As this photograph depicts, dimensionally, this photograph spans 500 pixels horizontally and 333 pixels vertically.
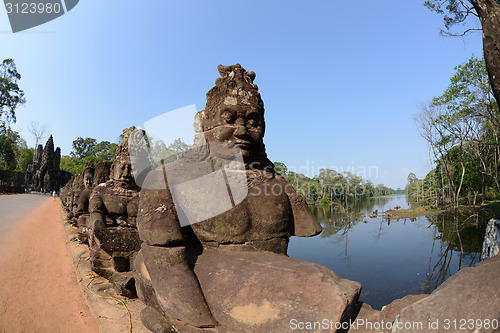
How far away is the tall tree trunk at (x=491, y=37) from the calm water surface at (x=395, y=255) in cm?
827

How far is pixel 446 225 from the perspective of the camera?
71.7ft

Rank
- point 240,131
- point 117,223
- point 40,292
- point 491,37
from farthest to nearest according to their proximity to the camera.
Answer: point 117,223 < point 40,292 < point 240,131 < point 491,37

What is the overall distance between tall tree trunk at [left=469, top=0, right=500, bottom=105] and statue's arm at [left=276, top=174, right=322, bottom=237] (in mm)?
1541

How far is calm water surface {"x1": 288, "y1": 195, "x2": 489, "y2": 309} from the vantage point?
10.2m

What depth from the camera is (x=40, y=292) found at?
144 inches

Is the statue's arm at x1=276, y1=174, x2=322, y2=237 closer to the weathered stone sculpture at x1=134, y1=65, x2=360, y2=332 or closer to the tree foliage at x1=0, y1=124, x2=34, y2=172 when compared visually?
the weathered stone sculpture at x1=134, y1=65, x2=360, y2=332

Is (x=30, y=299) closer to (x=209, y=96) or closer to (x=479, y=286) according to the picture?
(x=209, y=96)

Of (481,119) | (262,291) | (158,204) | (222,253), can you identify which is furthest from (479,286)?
(481,119)

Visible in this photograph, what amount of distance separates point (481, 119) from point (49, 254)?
25.7 meters

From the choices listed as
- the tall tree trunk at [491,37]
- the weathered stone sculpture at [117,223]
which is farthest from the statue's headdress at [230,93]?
the weathered stone sculpture at [117,223]

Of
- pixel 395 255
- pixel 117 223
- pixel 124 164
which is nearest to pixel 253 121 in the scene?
pixel 124 164

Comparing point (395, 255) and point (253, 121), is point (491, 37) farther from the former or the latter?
point (395, 255)

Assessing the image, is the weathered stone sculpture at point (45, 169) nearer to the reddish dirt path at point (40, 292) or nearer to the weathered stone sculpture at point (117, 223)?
the reddish dirt path at point (40, 292)

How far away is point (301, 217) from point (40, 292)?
3617 mm
